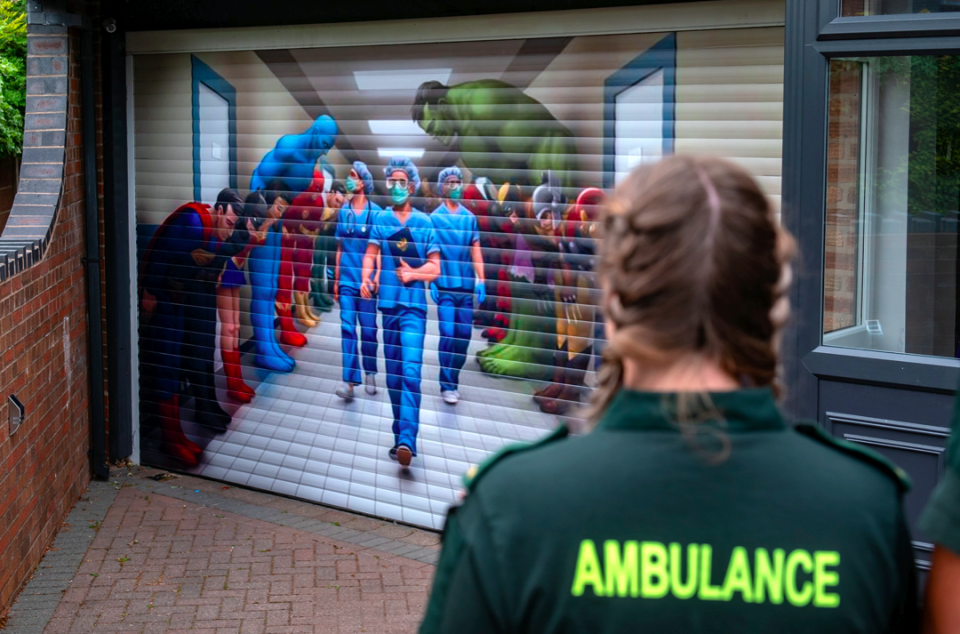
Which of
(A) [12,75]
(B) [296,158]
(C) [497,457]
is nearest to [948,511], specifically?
(C) [497,457]

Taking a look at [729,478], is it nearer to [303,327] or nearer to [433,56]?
[433,56]

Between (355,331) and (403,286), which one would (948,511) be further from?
(355,331)

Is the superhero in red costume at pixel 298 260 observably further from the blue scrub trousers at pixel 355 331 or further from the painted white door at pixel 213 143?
the painted white door at pixel 213 143

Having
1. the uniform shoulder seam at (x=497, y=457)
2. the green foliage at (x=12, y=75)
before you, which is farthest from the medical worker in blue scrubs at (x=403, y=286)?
the uniform shoulder seam at (x=497, y=457)

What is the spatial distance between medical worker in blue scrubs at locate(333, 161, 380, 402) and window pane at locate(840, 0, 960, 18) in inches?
132

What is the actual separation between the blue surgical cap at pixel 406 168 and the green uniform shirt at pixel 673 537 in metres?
4.60

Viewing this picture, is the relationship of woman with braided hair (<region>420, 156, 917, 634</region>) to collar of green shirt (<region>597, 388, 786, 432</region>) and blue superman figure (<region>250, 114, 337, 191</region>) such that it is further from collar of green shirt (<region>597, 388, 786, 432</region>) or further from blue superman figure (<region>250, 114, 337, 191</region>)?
blue superman figure (<region>250, 114, 337, 191</region>)

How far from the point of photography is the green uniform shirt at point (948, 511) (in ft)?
4.15

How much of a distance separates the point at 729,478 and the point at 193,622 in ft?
13.3

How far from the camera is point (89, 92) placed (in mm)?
6430

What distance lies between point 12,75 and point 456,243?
4.81m

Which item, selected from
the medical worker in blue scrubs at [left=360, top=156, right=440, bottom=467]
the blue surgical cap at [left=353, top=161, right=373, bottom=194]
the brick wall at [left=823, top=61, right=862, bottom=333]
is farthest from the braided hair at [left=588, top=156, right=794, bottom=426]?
the blue surgical cap at [left=353, top=161, right=373, bottom=194]

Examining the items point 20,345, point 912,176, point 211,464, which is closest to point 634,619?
point 912,176

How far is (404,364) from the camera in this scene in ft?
19.4
